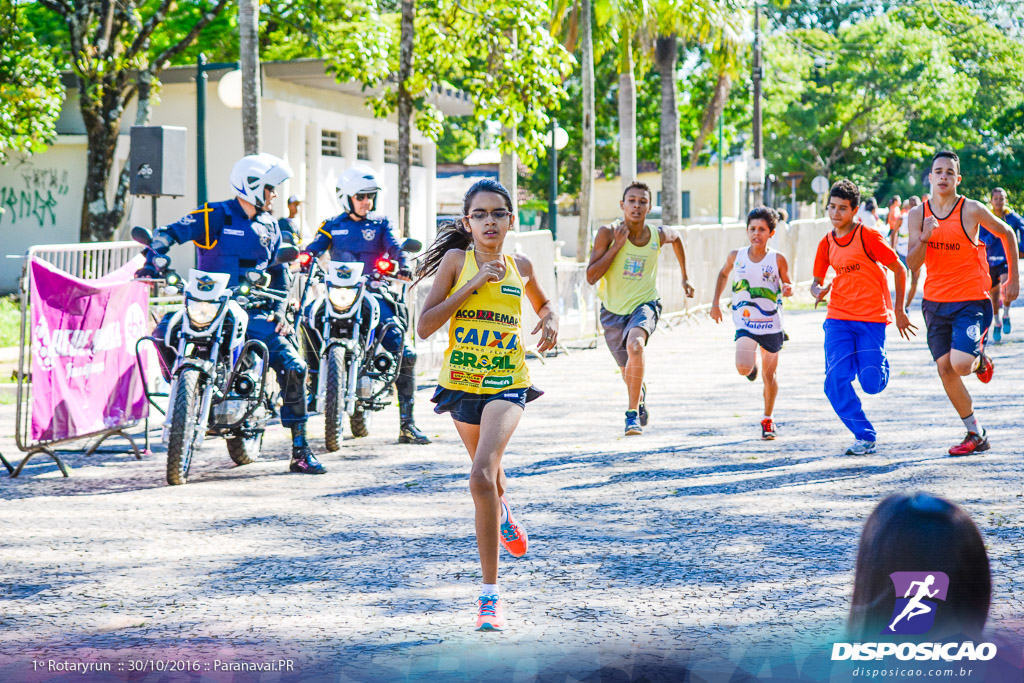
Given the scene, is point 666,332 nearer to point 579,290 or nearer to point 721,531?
point 579,290

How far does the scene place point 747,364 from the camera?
30.9 feet

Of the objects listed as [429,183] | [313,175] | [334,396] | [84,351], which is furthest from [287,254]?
[429,183]

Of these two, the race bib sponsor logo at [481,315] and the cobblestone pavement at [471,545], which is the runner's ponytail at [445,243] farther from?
the cobblestone pavement at [471,545]

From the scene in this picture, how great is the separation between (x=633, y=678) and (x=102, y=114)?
1928 cm

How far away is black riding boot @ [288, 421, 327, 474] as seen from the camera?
8.34 metres

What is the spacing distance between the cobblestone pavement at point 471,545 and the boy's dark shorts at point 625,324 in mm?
652

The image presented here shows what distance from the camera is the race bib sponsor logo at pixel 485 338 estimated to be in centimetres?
519

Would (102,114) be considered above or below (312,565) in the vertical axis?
above

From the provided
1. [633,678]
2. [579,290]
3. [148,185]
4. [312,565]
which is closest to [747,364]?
[312,565]

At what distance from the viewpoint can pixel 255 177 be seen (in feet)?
27.1

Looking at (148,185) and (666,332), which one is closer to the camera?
(148,185)

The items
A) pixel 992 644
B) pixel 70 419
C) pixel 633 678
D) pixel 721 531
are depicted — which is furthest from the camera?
pixel 70 419

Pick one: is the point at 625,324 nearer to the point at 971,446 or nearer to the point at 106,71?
the point at 971,446

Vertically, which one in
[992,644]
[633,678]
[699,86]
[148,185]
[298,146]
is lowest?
[633,678]
